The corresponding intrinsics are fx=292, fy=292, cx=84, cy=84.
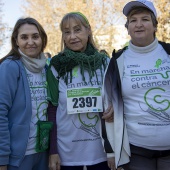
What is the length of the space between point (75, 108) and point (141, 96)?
0.58 m

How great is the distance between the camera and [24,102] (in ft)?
8.10

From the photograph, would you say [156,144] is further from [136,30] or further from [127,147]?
[136,30]

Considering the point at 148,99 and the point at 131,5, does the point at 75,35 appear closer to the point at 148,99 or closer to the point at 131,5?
the point at 131,5

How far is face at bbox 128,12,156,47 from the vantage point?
7.95ft

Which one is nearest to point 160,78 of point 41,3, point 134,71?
point 134,71

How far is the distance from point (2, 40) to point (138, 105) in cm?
1972

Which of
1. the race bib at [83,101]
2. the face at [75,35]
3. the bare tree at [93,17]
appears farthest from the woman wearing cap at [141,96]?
the bare tree at [93,17]

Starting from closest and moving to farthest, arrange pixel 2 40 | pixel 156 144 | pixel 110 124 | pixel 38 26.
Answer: pixel 156 144 < pixel 110 124 < pixel 38 26 < pixel 2 40

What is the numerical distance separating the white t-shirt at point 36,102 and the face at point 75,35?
419 mm

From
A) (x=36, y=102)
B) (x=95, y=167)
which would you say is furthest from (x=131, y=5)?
(x=95, y=167)

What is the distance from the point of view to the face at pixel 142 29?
2.42 meters

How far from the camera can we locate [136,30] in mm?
2439

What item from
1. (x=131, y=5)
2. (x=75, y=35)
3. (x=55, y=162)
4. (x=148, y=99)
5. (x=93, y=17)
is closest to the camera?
(x=148, y=99)

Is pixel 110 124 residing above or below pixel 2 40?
below
